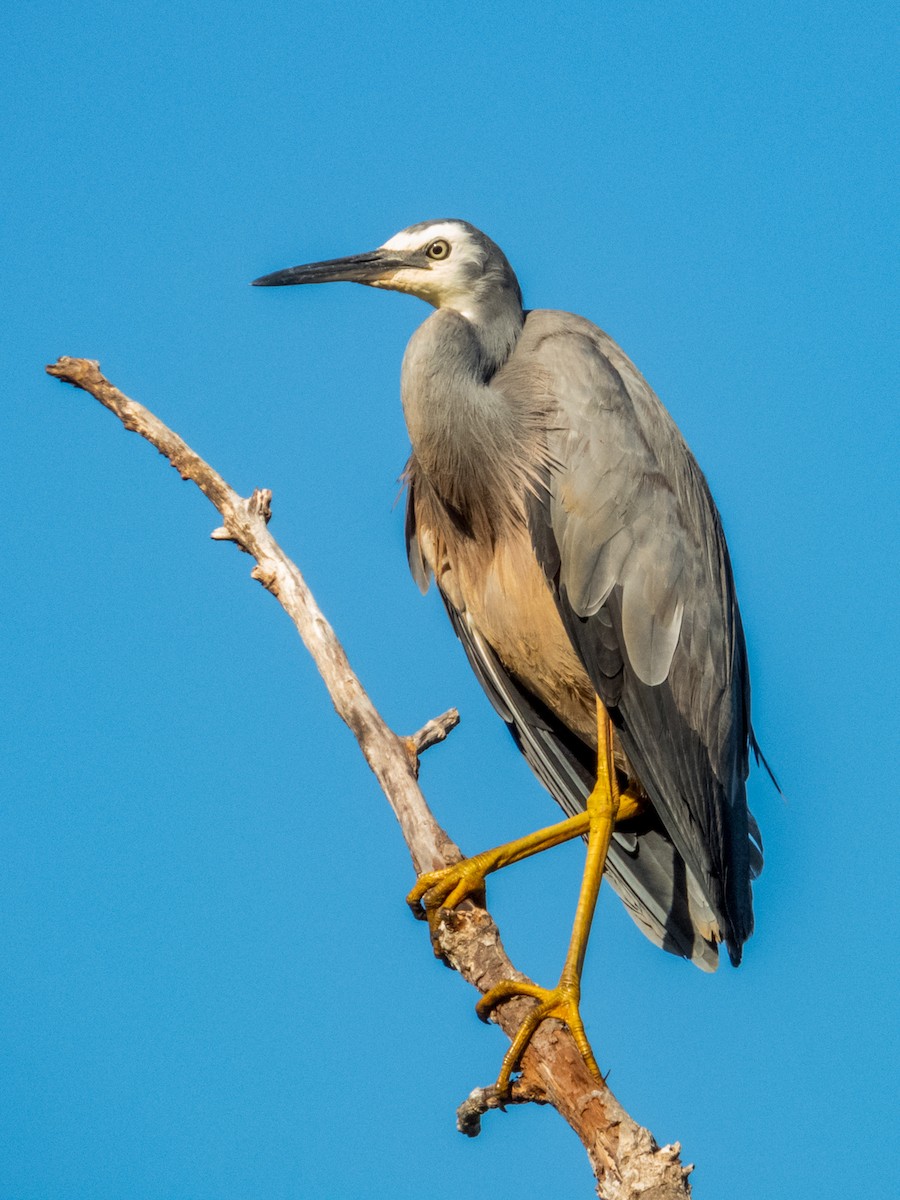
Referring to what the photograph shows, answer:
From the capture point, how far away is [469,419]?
11.0 ft

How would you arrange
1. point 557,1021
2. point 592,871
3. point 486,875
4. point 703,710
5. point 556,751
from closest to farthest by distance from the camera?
point 557,1021 → point 486,875 → point 592,871 → point 703,710 → point 556,751

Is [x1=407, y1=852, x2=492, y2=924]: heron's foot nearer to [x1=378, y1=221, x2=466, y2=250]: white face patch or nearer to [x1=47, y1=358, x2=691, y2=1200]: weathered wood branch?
[x1=47, y1=358, x2=691, y2=1200]: weathered wood branch

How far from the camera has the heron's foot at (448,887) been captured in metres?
2.87

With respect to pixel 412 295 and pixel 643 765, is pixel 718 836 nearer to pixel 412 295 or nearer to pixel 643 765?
pixel 643 765

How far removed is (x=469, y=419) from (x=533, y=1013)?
1.45m

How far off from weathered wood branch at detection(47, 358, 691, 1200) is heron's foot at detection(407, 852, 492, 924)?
21 mm

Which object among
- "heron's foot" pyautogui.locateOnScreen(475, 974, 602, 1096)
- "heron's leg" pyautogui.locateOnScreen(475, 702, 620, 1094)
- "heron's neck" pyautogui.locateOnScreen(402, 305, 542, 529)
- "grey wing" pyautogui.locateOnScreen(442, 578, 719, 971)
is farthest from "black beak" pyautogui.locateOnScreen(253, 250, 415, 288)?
"heron's foot" pyautogui.locateOnScreen(475, 974, 602, 1096)

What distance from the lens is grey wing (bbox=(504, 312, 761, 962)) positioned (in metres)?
3.29

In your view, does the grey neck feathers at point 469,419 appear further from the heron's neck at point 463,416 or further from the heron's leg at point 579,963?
the heron's leg at point 579,963

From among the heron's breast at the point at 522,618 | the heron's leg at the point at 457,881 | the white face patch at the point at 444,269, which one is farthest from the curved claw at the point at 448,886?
the white face patch at the point at 444,269

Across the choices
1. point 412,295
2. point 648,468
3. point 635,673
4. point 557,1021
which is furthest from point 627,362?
point 557,1021

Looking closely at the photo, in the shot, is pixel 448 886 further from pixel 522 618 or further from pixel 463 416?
pixel 463 416

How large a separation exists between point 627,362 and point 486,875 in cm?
144

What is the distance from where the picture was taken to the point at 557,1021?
2701 mm
